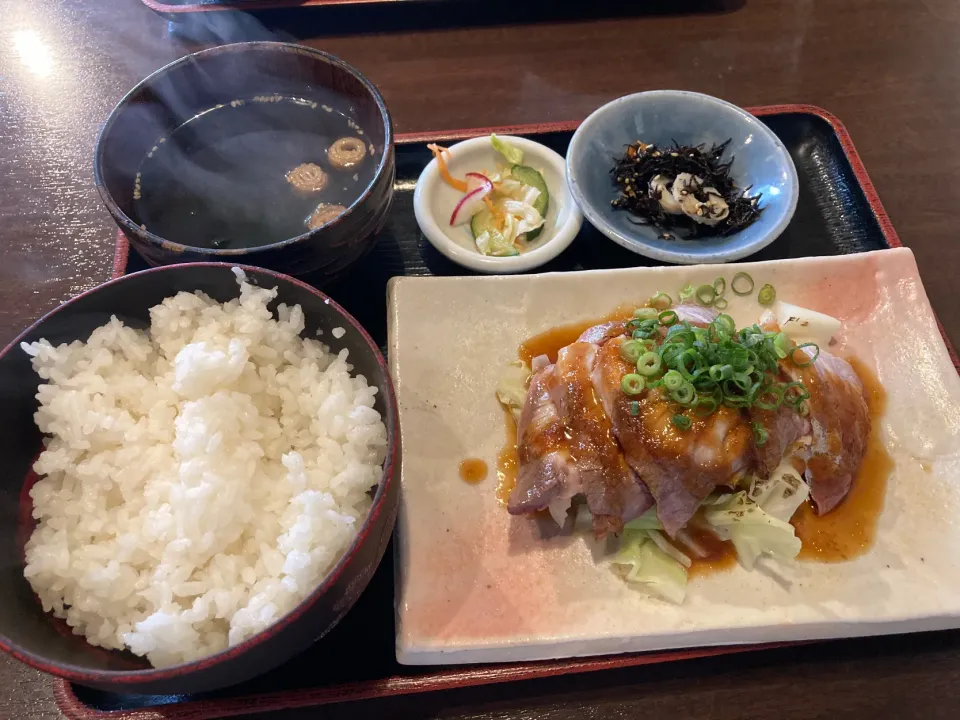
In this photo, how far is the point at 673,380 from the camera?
1968 mm

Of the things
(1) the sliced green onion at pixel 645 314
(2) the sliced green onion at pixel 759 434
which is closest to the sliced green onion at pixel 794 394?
(2) the sliced green onion at pixel 759 434

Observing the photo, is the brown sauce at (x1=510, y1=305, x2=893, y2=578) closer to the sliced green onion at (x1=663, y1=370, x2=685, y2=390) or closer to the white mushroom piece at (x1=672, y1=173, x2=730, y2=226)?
the sliced green onion at (x1=663, y1=370, x2=685, y2=390)

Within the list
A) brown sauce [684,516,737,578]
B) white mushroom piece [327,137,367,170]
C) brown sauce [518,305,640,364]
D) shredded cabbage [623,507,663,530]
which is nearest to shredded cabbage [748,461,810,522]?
brown sauce [684,516,737,578]

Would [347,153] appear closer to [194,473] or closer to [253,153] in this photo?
[253,153]

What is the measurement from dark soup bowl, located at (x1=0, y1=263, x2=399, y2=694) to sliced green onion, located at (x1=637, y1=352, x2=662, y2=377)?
829 mm

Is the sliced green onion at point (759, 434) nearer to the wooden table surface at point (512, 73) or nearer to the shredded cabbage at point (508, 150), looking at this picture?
the wooden table surface at point (512, 73)

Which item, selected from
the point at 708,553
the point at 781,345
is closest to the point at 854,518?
the point at 708,553

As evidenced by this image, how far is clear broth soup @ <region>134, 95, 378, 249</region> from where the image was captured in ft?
7.61

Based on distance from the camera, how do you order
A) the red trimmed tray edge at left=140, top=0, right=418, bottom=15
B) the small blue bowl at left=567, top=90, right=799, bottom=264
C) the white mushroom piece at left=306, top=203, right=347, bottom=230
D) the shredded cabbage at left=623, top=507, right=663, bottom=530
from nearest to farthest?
the shredded cabbage at left=623, top=507, right=663, bottom=530 → the white mushroom piece at left=306, top=203, right=347, bottom=230 → the small blue bowl at left=567, top=90, right=799, bottom=264 → the red trimmed tray edge at left=140, top=0, right=418, bottom=15

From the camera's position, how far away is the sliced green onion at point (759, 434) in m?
1.96

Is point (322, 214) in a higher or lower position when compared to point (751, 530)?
higher

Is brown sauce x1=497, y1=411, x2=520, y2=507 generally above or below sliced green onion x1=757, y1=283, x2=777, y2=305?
below

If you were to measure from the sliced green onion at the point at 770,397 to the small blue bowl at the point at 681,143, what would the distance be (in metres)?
0.75

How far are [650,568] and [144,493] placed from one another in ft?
4.98
